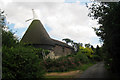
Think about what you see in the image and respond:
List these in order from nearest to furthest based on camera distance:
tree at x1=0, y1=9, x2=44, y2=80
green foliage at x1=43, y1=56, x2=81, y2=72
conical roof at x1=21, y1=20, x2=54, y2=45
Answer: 1. tree at x1=0, y1=9, x2=44, y2=80
2. green foliage at x1=43, y1=56, x2=81, y2=72
3. conical roof at x1=21, y1=20, x2=54, y2=45

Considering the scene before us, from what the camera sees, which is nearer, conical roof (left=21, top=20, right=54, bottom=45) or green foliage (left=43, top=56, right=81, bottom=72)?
green foliage (left=43, top=56, right=81, bottom=72)

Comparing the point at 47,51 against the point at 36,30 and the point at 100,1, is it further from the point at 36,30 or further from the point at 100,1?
the point at 100,1

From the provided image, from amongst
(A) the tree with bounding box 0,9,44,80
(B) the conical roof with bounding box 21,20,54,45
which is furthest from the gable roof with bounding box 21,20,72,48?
(A) the tree with bounding box 0,9,44,80

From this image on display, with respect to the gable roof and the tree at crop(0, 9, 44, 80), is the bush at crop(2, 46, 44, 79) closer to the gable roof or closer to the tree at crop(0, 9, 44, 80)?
the tree at crop(0, 9, 44, 80)

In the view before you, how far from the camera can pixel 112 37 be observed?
7816mm

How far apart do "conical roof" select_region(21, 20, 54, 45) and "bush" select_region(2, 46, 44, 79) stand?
15.1 meters

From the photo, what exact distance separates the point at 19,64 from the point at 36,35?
1749 centimetres

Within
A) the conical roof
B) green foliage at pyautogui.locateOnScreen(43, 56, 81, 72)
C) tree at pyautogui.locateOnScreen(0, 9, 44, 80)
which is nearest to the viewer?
tree at pyautogui.locateOnScreen(0, 9, 44, 80)

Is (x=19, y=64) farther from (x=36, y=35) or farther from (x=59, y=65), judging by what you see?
(x=36, y=35)

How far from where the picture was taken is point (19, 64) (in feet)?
29.6

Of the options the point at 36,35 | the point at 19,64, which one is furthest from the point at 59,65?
the point at 36,35

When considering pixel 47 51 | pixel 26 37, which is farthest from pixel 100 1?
pixel 26 37

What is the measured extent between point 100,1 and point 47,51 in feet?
52.9

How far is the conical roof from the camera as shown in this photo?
25.3 meters
